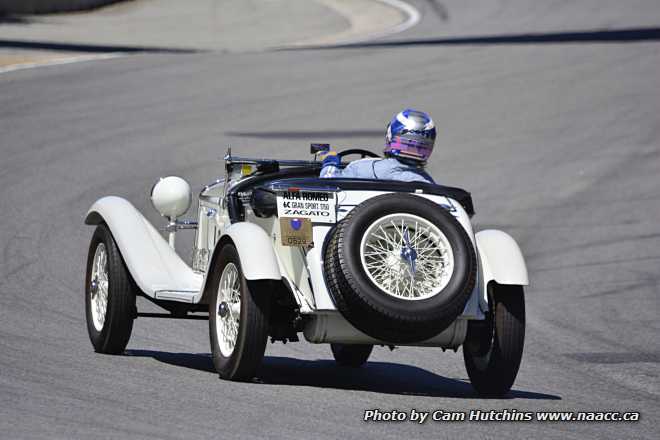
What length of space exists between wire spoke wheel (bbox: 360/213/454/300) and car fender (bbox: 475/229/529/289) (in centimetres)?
50

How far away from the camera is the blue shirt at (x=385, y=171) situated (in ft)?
26.0

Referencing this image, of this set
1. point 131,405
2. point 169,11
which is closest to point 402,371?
point 131,405

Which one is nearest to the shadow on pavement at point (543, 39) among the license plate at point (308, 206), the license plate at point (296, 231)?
the license plate at point (308, 206)

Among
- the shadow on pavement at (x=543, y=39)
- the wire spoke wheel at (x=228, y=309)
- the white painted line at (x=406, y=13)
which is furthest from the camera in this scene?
the white painted line at (x=406, y=13)

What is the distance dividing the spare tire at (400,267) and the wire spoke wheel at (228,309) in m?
0.68

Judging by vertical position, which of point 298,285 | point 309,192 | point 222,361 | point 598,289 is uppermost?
point 309,192

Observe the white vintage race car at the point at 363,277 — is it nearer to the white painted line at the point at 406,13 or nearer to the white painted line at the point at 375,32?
the white painted line at the point at 375,32

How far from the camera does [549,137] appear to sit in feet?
69.6

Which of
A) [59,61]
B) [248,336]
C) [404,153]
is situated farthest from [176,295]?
[59,61]

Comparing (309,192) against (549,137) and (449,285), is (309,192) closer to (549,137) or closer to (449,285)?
(449,285)

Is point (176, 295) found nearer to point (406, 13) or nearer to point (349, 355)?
point (349, 355)

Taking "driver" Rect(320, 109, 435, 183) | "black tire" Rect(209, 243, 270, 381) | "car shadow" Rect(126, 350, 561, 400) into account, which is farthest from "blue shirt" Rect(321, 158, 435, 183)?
"car shadow" Rect(126, 350, 561, 400)

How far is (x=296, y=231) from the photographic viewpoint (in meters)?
7.20

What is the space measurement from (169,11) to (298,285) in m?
35.3
